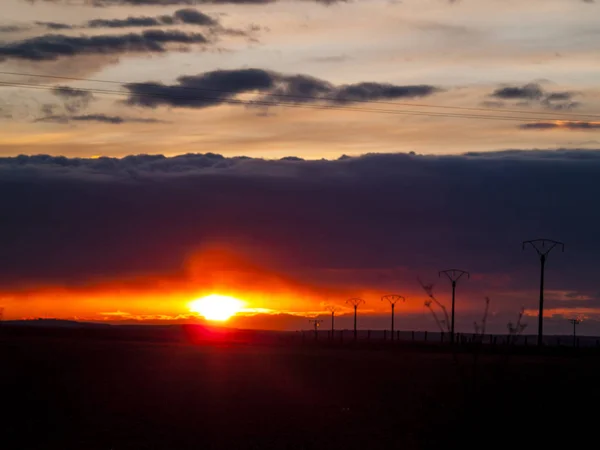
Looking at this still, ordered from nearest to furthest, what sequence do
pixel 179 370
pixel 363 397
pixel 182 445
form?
pixel 182 445, pixel 363 397, pixel 179 370

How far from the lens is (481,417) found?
19266 mm

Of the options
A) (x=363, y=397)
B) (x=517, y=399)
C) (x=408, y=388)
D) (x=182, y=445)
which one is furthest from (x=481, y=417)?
(x=408, y=388)

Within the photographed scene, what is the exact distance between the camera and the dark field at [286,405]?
64.9 feet

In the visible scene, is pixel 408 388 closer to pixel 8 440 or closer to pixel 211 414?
pixel 211 414

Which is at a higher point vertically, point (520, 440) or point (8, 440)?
point (520, 440)

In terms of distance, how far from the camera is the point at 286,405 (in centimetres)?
4622

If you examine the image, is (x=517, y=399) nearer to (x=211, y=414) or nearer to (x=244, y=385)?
(x=211, y=414)

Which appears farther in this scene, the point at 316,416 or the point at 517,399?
the point at 316,416

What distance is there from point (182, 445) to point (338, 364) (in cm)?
3933

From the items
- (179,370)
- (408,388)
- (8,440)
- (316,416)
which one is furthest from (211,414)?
(179,370)

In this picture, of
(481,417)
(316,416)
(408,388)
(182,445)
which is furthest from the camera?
(408,388)

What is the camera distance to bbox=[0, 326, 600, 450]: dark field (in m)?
19.8

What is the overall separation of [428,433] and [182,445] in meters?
17.4

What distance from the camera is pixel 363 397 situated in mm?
49688
